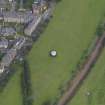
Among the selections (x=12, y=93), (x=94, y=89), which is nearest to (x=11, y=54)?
(x=12, y=93)

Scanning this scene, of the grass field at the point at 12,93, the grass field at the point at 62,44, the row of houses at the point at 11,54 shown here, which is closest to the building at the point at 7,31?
the row of houses at the point at 11,54

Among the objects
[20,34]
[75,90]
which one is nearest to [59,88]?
[75,90]

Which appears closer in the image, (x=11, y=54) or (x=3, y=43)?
(x=11, y=54)

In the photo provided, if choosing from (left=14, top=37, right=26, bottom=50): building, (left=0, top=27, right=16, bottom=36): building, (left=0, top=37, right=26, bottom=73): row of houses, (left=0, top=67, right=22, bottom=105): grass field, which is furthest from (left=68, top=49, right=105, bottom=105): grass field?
(left=0, top=27, right=16, bottom=36): building

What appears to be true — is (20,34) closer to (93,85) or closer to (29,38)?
(29,38)

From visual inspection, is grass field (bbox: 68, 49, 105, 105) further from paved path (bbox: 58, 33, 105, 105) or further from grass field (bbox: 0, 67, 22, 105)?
grass field (bbox: 0, 67, 22, 105)

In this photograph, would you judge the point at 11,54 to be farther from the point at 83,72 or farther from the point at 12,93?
the point at 83,72
